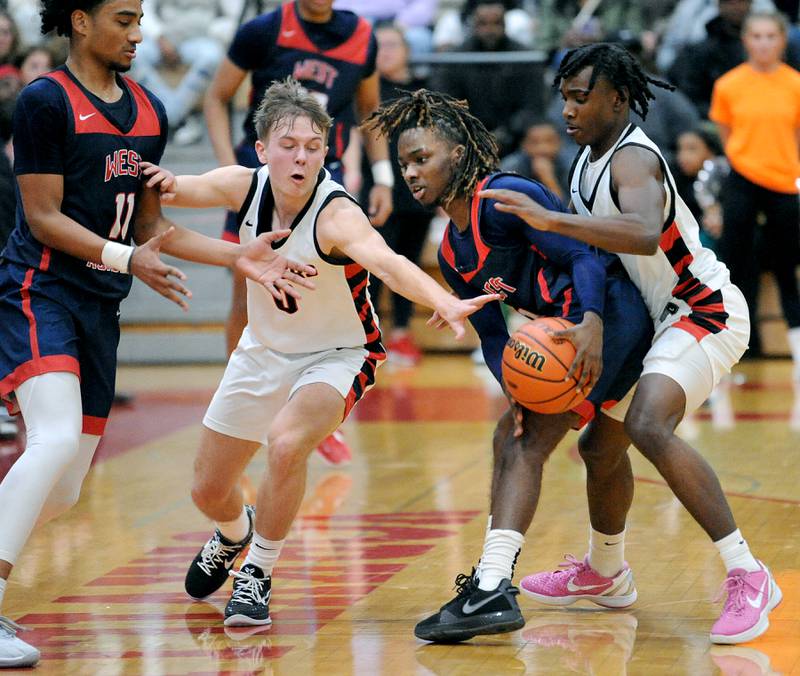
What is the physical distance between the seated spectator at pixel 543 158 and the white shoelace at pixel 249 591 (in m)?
6.67

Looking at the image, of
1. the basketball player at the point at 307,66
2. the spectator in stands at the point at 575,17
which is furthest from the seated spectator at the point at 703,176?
the basketball player at the point at 307,66

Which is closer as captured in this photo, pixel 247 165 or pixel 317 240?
pixel 317 240

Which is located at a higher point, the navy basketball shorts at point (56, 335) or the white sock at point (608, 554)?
the navy basketball shorts at point (56, 335)

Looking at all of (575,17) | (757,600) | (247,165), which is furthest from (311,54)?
(575,17)

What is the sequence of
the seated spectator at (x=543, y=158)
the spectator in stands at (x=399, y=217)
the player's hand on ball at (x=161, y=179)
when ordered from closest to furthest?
the player's hand on ball at (x=161, y=179) < the spectator in stands at (x=399, y=217) < the seated spectator at (x=543, y=158)

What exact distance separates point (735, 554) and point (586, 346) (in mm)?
792

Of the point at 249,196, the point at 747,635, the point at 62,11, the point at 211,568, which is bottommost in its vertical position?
the point at 211,568

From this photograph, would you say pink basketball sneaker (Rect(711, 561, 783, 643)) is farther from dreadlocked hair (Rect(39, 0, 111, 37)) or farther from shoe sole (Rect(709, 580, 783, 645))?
dreadlocked hair (Rect(39, 0, 111, 37))

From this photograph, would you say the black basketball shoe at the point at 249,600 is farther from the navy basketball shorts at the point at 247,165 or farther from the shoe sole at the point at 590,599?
the navy basketball shorts at the point at 247,165

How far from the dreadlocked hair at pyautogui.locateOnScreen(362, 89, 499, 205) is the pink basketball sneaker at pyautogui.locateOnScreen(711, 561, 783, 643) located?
4.71 feet

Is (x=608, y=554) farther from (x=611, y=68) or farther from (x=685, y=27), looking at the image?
(x=685, y=27)

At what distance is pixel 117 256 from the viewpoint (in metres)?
Answer: 4.39

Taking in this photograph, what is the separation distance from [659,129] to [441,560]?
5977mm

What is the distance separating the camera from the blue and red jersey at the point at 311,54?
7246mm
